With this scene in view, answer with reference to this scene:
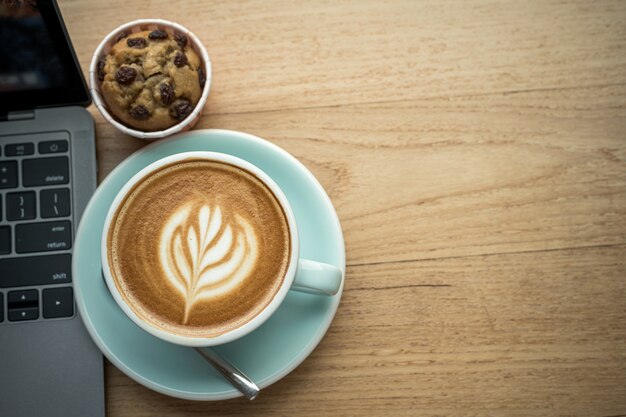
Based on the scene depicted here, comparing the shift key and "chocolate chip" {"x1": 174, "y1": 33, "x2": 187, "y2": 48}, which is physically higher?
"chocolate chip" {"x1": 174, "y1": 33, "x2": 187, "y2": 48}

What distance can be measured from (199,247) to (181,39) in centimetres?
29

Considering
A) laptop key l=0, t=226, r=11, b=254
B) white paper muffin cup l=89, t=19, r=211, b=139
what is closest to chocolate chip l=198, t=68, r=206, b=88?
white paper muffin cup l=89, t=19, r=211, b=139

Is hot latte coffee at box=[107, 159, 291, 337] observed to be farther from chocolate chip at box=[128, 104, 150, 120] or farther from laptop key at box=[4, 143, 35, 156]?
laptop key at box=[4, 143, 35, 156]

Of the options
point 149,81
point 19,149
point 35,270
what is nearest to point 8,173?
point 19,149

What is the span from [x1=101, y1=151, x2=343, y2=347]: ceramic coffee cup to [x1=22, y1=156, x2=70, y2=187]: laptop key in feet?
0.40

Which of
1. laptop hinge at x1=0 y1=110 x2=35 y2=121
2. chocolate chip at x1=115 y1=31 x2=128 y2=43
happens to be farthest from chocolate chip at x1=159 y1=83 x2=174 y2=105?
laptop hinge at x1=0 y1=110 x2=35 y2=121

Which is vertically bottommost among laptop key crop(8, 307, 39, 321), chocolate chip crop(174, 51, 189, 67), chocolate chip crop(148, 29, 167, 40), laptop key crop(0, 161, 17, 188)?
laptop key crop(8, 307, 39, 321)

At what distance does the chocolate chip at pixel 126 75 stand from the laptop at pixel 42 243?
63mm

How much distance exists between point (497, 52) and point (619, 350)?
48 centimetres

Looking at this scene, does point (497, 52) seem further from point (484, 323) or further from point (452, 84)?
point (484, 323)

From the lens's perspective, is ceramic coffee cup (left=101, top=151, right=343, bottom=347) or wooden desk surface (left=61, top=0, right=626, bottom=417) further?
wooden desk surface (left=61, top=0, right=626, bottom=417)

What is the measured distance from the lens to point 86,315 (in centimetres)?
80

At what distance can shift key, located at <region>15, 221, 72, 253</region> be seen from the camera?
0.82m

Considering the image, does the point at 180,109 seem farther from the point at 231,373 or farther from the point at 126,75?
the point at 231,373
